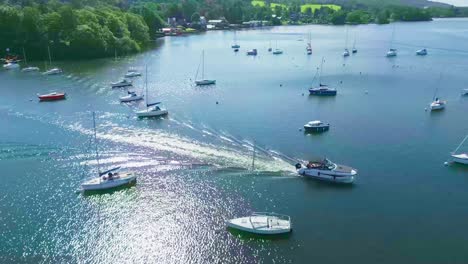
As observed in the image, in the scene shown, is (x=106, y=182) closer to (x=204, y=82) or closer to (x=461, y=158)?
(x=461, y=158)

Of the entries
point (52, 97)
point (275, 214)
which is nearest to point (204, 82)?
point (52, 97)

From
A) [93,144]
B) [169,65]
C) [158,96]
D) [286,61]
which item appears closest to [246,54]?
[286,61]

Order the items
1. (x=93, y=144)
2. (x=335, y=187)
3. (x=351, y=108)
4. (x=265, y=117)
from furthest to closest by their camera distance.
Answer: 1. (x=351, y=108)
2. (x=265, y=117)
3. (x=93, y=144)
4. (x=335, y=187)

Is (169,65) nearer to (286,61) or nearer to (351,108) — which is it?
(286,61)

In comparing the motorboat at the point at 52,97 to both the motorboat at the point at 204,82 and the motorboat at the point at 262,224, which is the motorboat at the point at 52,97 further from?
the motorboat at the point at 262,224

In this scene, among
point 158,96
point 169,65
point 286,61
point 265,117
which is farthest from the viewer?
point 286,61

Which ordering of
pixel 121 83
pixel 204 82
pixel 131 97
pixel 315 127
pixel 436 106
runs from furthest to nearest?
1. pixel 204 82
2. pixel 121 83
3. pixel 131 97
4. pixel 436 106
5. pixel 315 127

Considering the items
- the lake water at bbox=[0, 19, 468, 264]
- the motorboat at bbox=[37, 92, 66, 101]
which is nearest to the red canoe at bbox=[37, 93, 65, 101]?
the motorboat at bbox=[37, 92, 66, 101]
